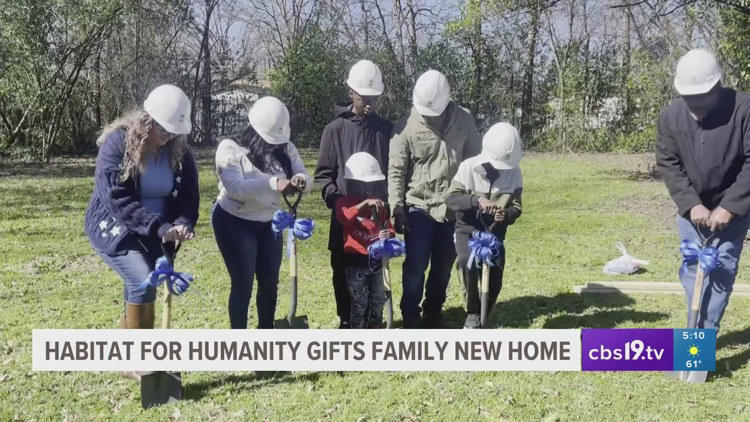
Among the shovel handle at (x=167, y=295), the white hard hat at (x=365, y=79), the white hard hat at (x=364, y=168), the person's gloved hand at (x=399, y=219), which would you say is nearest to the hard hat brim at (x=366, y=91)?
the white hard hat at (x=365, y=79)

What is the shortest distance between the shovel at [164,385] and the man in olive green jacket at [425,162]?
1.39m

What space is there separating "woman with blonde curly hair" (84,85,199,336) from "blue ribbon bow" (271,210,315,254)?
0.43 metres

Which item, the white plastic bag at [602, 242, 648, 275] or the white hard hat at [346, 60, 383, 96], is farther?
the white plastic bag at [602, 242, 648, 275]

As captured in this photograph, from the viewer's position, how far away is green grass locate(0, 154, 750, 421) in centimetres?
372

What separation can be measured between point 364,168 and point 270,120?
0.61 m

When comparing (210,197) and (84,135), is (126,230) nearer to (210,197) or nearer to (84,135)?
(210,197)

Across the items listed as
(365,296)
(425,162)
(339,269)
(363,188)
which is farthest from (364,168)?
(365,296)

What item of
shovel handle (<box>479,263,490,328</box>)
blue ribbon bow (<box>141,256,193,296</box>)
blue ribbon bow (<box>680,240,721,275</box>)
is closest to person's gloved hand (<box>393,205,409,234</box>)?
shovel handle (<box>479,263,490,328</box>)

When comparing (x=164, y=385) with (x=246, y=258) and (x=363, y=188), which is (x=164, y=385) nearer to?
(x=246, y=258)

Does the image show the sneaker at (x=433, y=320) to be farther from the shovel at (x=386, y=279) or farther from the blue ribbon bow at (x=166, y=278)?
the blue ribbon bow at (x=166, y=278)

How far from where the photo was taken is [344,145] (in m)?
4.43

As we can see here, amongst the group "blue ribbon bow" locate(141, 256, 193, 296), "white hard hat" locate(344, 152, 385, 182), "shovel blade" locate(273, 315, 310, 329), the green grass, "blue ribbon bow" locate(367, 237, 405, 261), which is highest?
"white hard hat" locate(344, 152, 385, 182)

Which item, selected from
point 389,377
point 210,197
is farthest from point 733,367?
point 210,197

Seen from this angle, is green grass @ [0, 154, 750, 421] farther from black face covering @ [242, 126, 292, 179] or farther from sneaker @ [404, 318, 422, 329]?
black face covering @ [242, 126, 292, 179]
